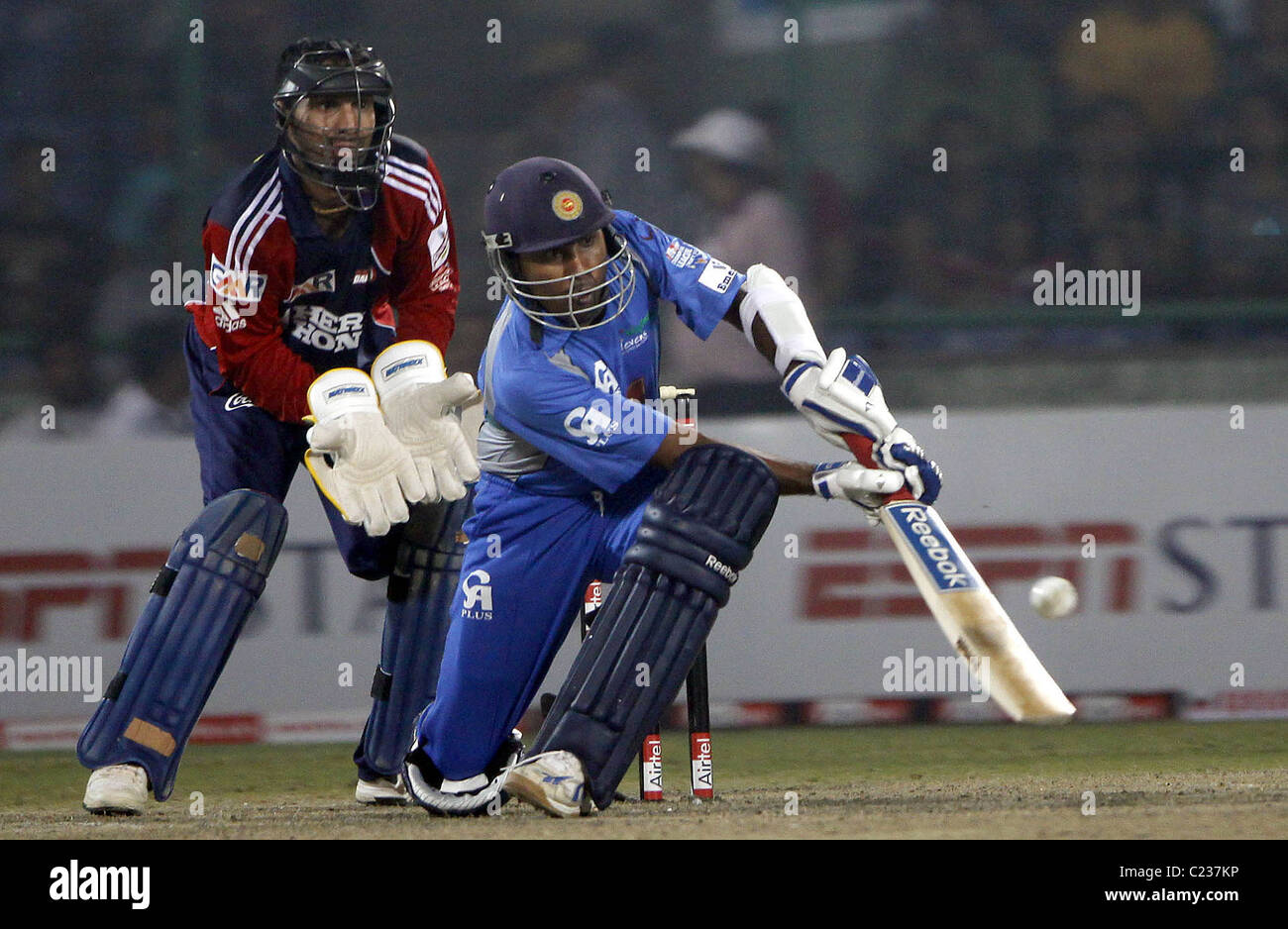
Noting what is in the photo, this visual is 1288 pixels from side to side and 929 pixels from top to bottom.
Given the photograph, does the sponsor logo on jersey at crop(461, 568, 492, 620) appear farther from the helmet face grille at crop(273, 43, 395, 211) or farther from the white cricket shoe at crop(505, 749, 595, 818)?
the helmet face grille at crop(273, 43, 395, 211)

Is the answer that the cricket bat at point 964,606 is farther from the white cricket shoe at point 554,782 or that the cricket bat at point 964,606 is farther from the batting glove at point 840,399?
the white cricket shoe at point 554,782

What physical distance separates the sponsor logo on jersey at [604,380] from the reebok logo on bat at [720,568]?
487 millimetres

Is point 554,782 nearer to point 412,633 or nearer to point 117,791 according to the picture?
point 412,633

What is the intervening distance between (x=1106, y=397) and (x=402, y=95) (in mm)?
3036

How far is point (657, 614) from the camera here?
12.4ft

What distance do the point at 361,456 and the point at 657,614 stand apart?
0.85m

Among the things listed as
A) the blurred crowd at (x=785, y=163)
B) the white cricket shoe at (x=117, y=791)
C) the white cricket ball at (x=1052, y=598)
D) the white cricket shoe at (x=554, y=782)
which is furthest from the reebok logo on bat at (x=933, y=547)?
the blurred crowd at (x=785, y=163)

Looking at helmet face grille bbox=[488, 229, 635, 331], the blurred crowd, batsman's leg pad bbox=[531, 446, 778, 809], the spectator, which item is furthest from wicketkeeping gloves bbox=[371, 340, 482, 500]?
the spectator

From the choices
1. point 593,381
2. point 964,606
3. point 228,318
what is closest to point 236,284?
point 228,318

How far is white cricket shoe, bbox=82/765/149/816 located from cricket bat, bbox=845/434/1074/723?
73.4 inches

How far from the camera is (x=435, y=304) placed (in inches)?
180

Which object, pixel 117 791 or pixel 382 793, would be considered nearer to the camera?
pixel 117 791

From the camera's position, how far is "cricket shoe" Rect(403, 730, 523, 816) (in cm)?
421

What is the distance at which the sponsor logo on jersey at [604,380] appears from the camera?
157 inches
